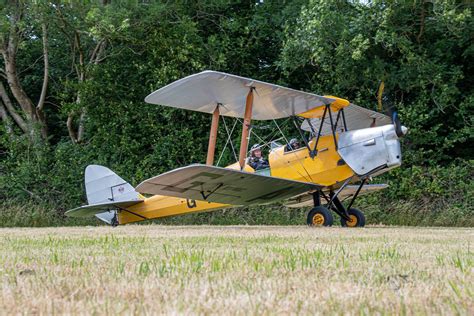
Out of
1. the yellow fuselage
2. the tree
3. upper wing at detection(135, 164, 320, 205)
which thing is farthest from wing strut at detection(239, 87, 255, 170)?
the tree

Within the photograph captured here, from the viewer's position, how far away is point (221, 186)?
9516mm

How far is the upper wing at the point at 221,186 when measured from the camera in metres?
8.64

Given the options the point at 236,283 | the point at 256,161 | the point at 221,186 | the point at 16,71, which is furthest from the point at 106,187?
the point at 236,283

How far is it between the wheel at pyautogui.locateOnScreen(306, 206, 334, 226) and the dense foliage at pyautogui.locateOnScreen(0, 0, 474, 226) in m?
4.34

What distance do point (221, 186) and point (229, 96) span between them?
1455 millimetres

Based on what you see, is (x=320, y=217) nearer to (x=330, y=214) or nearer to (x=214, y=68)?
(x=330, y=214)

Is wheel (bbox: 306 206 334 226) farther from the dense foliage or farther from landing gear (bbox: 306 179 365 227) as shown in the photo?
the dense foliage

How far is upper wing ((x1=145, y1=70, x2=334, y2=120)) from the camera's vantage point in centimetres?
916

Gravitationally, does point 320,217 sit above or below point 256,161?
below

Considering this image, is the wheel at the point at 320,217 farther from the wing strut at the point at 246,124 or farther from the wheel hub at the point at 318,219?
the wing strut at the point at 246,124

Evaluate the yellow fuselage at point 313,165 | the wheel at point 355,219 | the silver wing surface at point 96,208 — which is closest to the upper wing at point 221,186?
the yellow fuselage at point 313,165

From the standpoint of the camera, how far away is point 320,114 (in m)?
10.5

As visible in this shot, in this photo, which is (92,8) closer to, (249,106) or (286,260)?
(249,106)

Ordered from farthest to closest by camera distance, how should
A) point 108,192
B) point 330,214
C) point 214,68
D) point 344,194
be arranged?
point 214,68, point 108,192, point 344,194, point 330,214
